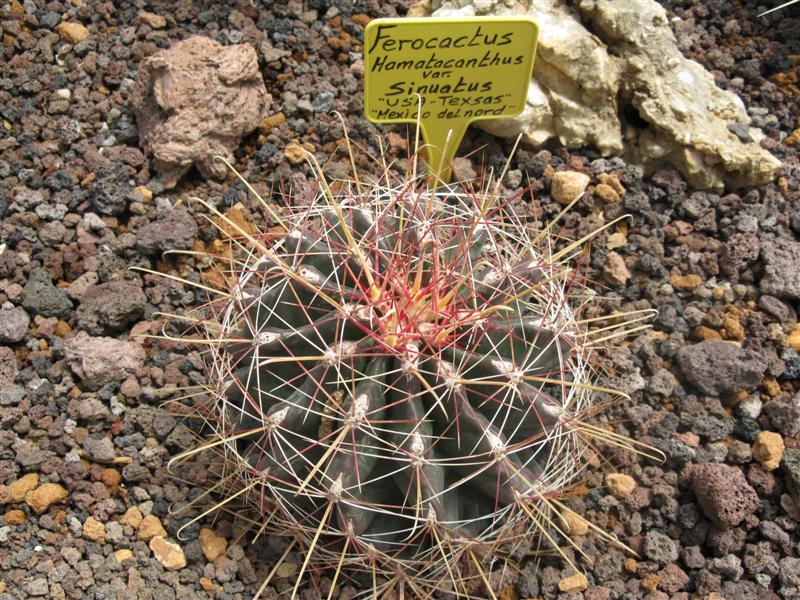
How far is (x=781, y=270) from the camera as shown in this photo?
8.34 feet

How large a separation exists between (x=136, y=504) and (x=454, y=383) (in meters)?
0.97

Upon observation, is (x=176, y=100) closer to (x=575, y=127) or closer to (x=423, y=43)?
(x=423, y=43)

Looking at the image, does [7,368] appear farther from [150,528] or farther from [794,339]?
[794,339]

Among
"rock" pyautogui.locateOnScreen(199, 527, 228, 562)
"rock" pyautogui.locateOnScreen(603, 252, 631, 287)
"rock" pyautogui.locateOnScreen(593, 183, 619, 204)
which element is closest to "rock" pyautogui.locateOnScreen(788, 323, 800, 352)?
"rock" pyautogui.locateOnScreen(603, 252, 631, 287)

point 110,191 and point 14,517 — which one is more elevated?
point 110,191

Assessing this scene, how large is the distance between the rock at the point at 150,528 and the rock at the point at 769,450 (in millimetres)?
1616

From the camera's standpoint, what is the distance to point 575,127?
9.18 feet

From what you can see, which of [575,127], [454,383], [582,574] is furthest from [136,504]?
[575,127]

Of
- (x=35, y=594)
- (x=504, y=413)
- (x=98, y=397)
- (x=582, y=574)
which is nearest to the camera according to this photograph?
(x=504, y=413)

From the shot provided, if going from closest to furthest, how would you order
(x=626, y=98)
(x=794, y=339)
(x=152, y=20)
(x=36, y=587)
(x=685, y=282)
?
(x=36, y=587), (x=794, y=339), (x=685, y=282), (x=626, y=98), (x=152, y=20)

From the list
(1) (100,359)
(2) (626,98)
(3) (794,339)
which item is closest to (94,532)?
(1) (100,359)

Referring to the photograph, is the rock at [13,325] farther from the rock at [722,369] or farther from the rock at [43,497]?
the rock at [722,369]

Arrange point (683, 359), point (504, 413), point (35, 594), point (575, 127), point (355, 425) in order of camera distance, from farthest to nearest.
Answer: point (575, 127) → point (683, 359) → point (35, 594) → point (504, 413) → point (355, 425)

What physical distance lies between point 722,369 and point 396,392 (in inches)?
45.2
